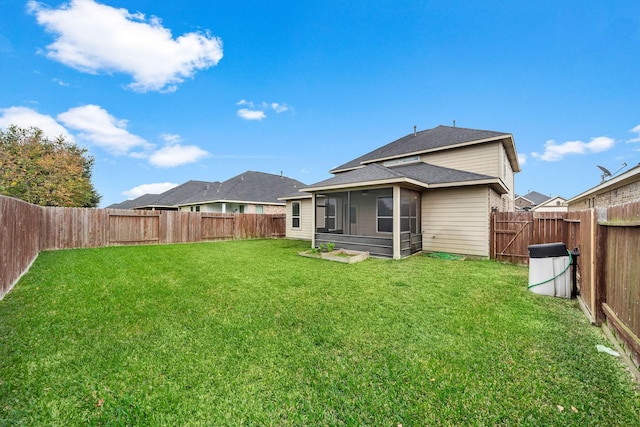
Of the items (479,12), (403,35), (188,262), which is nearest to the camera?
(188,262)

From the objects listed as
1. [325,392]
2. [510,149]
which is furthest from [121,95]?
[510,149]

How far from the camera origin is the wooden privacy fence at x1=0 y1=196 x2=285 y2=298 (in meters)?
6.03

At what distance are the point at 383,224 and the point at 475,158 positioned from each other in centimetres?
553

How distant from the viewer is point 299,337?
10.7ft

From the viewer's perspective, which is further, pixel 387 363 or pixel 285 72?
pixel 285 72

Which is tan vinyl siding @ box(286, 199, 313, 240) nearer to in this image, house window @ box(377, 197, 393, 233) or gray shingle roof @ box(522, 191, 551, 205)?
house window @ box(377, 197, 393, 233)

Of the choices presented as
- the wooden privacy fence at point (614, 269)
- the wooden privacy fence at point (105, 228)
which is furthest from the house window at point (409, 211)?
the wooden privacy fence at point (105, 228)

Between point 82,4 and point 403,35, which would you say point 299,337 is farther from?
point 403,35

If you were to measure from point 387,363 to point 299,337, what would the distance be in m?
1.11

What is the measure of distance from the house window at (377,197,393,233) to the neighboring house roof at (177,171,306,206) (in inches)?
384

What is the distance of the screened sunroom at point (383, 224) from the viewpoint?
9.05 m

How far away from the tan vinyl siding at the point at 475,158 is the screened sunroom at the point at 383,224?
386 cm

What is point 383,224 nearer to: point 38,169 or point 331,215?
point 331,215

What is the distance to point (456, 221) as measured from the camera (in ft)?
31.8
